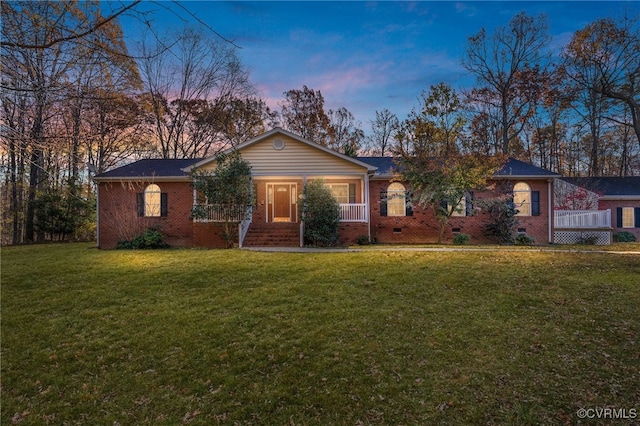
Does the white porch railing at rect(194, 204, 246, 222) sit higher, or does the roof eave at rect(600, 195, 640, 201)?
the roof eave at rect(600, 195, 640, 201)

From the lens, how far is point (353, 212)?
591 inches

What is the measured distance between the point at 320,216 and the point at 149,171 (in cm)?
969

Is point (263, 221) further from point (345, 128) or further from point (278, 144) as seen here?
point (345, 128)

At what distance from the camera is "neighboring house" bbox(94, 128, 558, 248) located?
48.8 ft

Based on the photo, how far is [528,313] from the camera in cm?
567

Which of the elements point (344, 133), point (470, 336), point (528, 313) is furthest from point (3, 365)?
point (344, 133)

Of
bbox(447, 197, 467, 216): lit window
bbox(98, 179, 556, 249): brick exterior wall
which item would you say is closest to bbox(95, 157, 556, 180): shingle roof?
bbox(98, 179, 556, 249): brick exterior wall

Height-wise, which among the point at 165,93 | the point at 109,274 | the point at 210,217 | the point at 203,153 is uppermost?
the point at 165,93

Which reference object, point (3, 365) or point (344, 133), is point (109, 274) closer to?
point (3, 365)

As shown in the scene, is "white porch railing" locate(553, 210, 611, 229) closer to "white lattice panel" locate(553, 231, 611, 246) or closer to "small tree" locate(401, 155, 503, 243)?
"white lattice panel" locate(553, 231, 611, 246)

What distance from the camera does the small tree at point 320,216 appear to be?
13602 millimetres

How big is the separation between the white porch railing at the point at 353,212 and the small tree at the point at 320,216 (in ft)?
3.18

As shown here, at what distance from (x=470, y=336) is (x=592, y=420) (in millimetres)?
1750

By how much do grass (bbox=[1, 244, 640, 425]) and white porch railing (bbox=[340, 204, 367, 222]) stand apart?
653 centimetres
